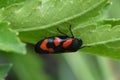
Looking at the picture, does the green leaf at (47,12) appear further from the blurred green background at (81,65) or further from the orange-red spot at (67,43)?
the blurred green background at (81,65)

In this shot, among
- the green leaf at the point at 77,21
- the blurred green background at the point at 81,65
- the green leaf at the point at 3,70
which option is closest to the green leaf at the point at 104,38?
the green leaf at the point at 77,21

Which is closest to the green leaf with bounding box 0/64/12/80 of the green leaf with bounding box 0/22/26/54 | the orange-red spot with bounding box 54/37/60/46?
the green leaf with bounding box 0/22/26/54

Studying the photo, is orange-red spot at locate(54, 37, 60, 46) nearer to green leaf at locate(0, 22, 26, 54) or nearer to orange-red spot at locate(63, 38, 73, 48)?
orange-red spot at locate(63, 38, 73, 48)

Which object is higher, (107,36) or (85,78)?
(107,36)

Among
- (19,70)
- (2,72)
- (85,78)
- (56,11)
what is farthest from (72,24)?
(19,70)

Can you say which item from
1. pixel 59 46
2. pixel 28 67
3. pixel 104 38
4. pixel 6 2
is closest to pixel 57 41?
pixel 59 46

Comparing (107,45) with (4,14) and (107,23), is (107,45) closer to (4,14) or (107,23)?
(107,23)
